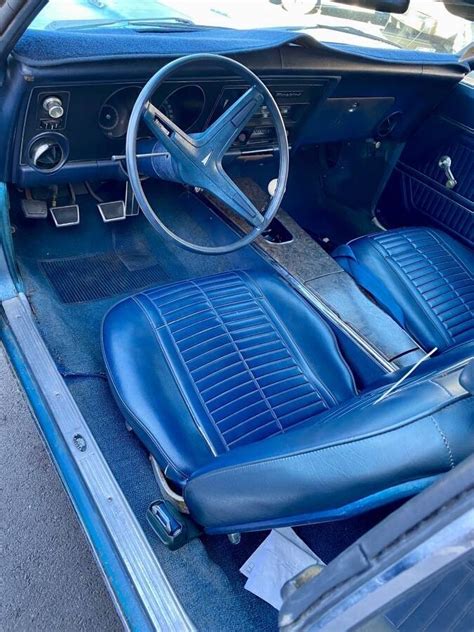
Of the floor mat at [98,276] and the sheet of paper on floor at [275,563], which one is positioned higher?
the sheet of paper on floor at [275,563]

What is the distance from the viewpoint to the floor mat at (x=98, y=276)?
2.17 metres

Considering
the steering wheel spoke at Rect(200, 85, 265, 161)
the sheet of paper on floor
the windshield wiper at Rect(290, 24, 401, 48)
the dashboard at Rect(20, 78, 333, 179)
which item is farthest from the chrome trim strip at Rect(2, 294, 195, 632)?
the windshield wiper at Rect(290, 24, 401, 48)

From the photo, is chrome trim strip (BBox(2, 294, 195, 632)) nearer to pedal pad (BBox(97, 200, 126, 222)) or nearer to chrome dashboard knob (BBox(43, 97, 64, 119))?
chrome dashboard knob (BBox(43, 97, 64, 119))

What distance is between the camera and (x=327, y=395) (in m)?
1.61

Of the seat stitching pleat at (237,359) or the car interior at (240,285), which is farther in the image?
the seat stitching pleat at (237,359)

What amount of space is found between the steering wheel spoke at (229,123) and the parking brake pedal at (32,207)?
0.87 meters

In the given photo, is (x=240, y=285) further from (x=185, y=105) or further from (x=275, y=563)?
(x=275, y=563)

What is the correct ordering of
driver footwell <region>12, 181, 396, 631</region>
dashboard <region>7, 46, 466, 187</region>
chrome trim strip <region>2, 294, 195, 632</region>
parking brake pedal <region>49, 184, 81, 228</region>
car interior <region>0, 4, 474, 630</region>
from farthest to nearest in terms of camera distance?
parking brake pedal <region>49, 184, 81, 228</region>
dashboard <region>7, 46, 466, 187</region>
driver footwell <region>12, 181, 396, 631</region>
chrome trim strip <region>2, 294, 195, 632</region>
car interior <region>0, 4, 474, 630</region>

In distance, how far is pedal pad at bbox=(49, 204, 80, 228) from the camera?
2.28m

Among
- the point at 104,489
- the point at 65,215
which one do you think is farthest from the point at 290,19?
the point at 104,489

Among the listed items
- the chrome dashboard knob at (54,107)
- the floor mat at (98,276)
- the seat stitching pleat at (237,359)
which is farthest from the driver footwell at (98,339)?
the chrome dashboard knob at (54,107)

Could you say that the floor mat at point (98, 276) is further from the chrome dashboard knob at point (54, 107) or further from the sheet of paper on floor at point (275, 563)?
the sheet of paper on floor at point (275, 563)

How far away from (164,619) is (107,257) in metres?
1.58

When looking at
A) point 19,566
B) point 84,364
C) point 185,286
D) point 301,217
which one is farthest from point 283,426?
point 301,217
